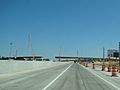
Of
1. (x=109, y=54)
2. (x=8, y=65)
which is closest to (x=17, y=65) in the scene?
(x=8, y=65)

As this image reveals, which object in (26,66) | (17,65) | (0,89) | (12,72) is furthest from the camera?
(26,66)

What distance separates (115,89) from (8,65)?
16604mm

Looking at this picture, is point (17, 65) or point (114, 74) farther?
point (17, 65)

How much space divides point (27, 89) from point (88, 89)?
338 cm

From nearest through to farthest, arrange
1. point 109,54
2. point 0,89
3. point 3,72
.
A: point 0,89 < point 3,72 < point 109,54

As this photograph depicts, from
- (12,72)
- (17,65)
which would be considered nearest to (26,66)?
(17,65)

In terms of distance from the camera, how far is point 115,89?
17.4 m

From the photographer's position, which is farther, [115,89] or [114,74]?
[114,74]

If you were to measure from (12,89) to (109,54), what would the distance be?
9365 centimetres

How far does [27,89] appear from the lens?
15.9 metres

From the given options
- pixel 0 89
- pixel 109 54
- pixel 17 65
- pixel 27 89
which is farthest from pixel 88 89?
pixel 109 54

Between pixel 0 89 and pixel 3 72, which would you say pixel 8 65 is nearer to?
pixel 3 72

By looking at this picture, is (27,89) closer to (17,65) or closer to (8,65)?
(8,65)

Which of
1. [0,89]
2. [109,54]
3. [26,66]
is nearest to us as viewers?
[0,89]
